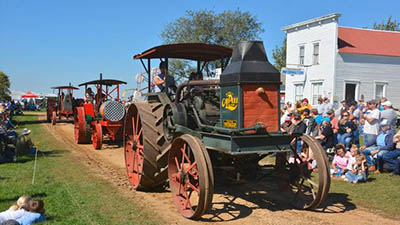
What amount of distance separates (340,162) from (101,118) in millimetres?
8186

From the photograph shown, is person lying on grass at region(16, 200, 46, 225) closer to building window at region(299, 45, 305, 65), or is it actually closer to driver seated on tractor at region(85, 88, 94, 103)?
driver seated on tractor at region(85, 88, 94, 103)

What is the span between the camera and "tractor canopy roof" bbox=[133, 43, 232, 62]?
6352 millimetres

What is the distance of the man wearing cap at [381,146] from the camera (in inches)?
325

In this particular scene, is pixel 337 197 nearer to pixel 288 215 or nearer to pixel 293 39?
pixel 288 215

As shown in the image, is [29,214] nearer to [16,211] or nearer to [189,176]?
[16,211]

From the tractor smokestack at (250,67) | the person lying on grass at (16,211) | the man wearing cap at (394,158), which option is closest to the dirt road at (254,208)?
the person lying on grass at (16,211)

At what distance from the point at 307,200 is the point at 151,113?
275cm

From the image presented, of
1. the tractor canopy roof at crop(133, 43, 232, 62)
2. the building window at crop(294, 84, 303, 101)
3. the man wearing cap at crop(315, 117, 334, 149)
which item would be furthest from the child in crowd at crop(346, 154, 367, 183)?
the building window at crop(294, 84, 303, 101)

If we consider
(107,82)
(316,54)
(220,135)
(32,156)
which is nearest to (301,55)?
(316,54)

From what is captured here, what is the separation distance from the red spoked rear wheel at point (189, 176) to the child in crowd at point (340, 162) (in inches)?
137

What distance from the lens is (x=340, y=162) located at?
7.91 meters

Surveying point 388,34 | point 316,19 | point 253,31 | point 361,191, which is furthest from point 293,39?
point 361,191

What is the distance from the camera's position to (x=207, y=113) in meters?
5.93

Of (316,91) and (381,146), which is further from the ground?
(316,91)
